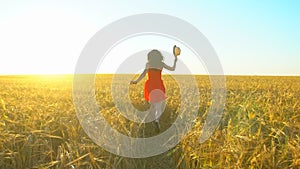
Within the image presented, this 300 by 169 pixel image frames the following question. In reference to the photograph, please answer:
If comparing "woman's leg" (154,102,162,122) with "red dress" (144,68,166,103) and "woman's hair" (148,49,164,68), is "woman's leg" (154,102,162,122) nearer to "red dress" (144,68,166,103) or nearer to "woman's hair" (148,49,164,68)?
"red dress" (144,68,166,103)

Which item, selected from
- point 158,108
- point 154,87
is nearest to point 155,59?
point 154,87

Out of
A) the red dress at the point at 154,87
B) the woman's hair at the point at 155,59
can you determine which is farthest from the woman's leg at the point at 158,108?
the woman's hair at the point at 155,59

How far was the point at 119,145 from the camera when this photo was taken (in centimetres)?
358

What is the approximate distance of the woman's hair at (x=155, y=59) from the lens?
228 inches

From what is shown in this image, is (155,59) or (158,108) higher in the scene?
(155,59)

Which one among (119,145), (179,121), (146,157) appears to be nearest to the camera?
(119,145)

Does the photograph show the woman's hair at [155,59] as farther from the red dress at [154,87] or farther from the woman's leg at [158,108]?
the woman's leg at [158,108]

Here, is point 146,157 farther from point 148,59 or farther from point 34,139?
point 148,59

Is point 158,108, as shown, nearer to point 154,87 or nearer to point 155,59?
point 154,87

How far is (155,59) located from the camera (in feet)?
19.0

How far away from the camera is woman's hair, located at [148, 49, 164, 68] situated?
5.79 meters

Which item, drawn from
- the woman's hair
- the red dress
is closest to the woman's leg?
the red dress

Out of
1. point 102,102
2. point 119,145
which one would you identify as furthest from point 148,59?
point 119,145

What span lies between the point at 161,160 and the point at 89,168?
1.09 m
